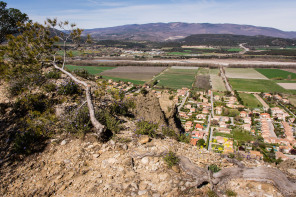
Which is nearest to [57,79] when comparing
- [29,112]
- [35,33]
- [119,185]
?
[35,33]

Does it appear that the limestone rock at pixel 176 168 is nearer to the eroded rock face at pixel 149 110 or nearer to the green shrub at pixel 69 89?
the eroded rock face at pixel 149 110

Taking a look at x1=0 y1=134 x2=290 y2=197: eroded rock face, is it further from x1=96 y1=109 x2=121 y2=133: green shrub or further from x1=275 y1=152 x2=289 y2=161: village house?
x1=275 y1=152 x2=289 y2=161: village house

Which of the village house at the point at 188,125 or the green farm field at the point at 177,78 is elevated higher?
the green farm field at the point at 177,78

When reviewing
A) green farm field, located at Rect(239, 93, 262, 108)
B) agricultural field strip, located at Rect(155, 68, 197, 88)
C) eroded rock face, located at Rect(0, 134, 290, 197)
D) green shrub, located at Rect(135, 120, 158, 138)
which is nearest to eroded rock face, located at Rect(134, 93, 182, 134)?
green shrub, located at Rect(135, 120, 158, 138)

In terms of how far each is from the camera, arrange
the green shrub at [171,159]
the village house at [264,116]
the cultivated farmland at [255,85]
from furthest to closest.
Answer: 1. the cultivated farmland at [255,85]
2. the village house at [264,116]
3. the green shrub at [171,159]

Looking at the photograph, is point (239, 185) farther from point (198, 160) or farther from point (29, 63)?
point (29, 63)

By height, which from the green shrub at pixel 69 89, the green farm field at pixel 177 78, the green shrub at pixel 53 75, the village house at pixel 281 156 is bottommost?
the village house at pixel 281 156

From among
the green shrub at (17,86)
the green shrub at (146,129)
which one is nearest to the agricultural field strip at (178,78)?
the green shrub at (17,86)
